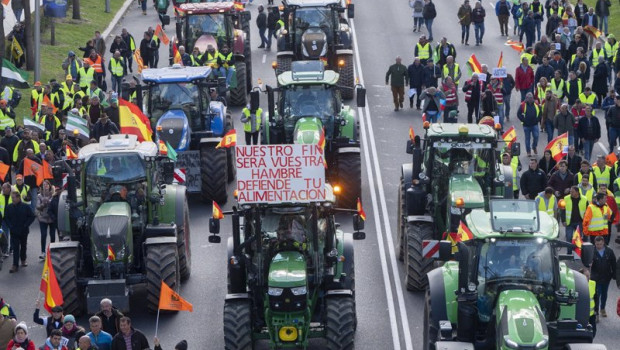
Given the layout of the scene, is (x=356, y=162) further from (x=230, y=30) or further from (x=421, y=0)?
(x=421, y=0)

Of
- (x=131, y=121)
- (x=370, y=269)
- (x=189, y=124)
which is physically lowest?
(x=370, y=269)

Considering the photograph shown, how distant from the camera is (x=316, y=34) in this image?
138 ft

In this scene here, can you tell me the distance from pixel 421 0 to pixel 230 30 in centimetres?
1027

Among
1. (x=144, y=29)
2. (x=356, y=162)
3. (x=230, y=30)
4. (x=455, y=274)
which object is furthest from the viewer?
(x=144, y=29)

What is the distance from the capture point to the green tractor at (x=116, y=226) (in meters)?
25.8

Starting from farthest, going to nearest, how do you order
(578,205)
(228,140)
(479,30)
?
(479,30) < (228,140) < (578,205)

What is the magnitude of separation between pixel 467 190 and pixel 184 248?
5.47m

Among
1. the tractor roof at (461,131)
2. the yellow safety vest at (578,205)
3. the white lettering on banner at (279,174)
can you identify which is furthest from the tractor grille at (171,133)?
the white lettering on banner at (279,174)

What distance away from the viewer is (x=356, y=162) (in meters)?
32.2

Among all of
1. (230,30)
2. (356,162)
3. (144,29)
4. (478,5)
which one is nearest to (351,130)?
(356,162)

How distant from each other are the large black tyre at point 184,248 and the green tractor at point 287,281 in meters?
4.12

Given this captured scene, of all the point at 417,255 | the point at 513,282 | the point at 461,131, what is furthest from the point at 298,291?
the point at 461,131

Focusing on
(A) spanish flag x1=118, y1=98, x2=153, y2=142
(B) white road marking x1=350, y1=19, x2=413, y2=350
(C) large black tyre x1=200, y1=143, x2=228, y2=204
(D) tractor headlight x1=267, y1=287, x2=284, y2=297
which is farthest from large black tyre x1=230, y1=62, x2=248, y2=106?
(D) tractor headlight x1=267, y1=287, x2=284, y2=297

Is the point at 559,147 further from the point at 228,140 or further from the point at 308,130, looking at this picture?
the point at 228,140
